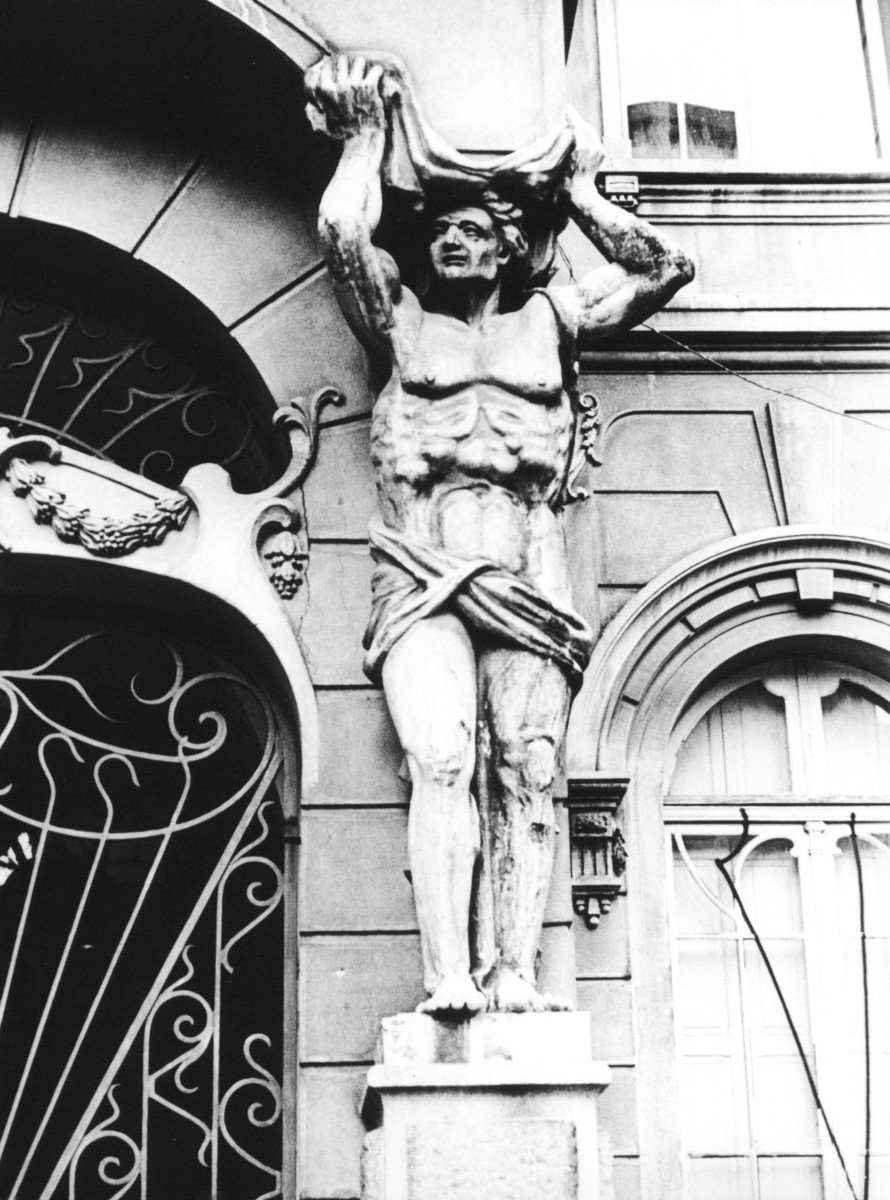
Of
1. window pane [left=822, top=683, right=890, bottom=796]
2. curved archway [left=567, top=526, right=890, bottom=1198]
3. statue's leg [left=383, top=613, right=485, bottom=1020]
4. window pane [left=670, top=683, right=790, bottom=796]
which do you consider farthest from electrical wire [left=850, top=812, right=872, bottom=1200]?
statue's leg [left=383, top=613, right=485, bottom=1020]

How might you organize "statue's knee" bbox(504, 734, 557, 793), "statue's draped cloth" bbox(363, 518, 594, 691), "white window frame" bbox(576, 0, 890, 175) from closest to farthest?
"statue's knee" bbox(504, 734, 557, 793) < "statue's draped cloth" bbox(363, 518, 594, 691) < "white window frame" bbox(576, 0, 890, 175)

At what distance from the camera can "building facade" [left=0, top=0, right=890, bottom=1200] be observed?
27.5 ft

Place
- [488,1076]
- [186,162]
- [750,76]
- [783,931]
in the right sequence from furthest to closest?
[750,76] → [186,162] → [783,931] → [488,1076]

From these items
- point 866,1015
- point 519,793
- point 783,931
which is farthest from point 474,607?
point 866,1015

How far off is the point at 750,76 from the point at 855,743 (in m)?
3.82

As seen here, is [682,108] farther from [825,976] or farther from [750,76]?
[825,976]

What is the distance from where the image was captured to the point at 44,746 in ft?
29.1

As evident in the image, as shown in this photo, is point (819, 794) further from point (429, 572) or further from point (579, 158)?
point (579, 158)

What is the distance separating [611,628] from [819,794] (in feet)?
4.26

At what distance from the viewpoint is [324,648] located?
864cm

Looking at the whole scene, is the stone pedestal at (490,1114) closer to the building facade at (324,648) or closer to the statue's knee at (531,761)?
the building facade at (324,648)

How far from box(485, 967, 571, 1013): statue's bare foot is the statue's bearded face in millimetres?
2936

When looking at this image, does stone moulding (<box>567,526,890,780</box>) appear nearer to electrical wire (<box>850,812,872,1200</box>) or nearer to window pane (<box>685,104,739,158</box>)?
electrical wire (<box>850,812,872,1200</box>)

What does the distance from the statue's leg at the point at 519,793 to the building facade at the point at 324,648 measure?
1.46ft
